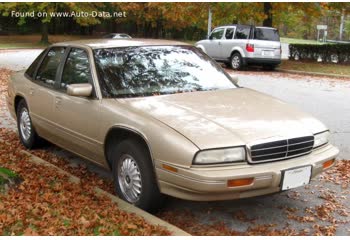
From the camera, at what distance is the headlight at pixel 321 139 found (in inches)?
167

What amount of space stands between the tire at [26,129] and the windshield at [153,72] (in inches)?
72.0

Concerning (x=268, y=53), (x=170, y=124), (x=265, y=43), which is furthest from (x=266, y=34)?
(x=170, y=124)

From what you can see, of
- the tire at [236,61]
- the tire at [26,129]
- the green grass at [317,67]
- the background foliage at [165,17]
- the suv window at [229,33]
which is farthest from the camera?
the background foliage at [165,17]

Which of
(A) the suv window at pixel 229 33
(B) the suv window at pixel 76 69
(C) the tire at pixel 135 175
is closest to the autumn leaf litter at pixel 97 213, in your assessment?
(C) the tire at pixel 135 175

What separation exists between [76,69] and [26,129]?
5.48 feet

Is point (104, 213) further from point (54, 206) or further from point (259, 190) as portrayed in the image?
point (259, 190)

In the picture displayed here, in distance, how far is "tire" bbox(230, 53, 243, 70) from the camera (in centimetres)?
1922

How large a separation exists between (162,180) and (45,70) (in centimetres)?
285

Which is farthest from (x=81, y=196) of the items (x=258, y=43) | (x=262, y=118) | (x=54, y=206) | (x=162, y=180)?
(x=258, y=43)

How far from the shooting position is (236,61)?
63.8ft

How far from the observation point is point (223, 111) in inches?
166

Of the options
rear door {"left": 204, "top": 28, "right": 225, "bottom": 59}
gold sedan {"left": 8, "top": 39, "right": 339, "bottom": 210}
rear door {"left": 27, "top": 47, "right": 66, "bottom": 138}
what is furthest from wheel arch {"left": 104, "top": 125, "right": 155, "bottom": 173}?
rear door {"left": 204, "top": 28, "right": 225, "bottom": 59}

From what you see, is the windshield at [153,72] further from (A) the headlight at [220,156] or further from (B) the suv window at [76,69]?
(A) the headlight at [220,156]

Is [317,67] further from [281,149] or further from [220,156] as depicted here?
[220,156]
